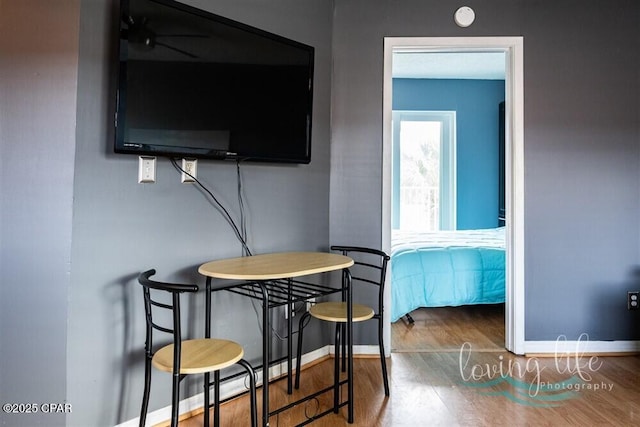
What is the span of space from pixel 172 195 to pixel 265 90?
2.28 feet

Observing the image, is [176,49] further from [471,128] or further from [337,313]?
[471,128]

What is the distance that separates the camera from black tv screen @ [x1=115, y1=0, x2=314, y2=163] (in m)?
1.55

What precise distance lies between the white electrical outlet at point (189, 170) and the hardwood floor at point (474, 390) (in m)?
1.12

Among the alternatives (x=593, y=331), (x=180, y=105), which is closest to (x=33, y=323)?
(x=180, y=105)

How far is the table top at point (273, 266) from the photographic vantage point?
1515 millimetres

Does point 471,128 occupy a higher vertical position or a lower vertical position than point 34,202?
higher

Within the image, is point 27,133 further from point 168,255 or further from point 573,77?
point 573,77

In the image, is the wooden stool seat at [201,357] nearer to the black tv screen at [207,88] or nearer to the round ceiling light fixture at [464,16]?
the black tv screen at [207,88]

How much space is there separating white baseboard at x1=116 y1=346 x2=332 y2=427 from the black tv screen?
106 centimetres


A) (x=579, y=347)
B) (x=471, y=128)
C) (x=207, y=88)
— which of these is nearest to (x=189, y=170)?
(x=207, y=88)

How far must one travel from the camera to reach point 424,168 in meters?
5.57

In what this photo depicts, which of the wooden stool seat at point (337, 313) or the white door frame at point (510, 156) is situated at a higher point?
the white door frame at point (510, 156)

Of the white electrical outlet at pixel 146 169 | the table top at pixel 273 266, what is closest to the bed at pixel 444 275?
the table top at pixel 273 266

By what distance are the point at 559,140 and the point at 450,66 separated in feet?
8.73
